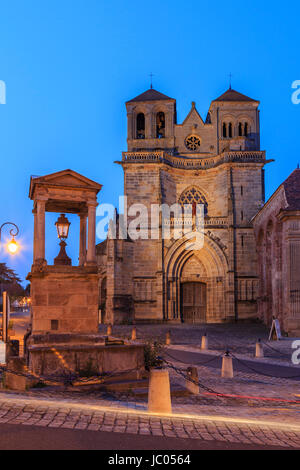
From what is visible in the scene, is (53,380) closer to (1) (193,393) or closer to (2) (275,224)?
(1) (193,393)

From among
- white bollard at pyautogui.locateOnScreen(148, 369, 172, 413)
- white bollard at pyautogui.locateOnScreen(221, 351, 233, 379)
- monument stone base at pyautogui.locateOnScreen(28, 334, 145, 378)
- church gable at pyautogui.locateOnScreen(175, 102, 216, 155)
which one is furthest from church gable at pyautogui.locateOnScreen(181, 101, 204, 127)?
white bollard at pyautogui.locateOnScreen(148, 369, 172, 413)

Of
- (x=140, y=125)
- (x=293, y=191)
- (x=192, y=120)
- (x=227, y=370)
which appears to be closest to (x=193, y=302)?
(x=293, y=191)

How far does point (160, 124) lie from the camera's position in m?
36.6

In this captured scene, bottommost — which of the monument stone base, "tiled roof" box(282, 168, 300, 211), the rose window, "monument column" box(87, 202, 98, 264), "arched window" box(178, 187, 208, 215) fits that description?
the monument stone base

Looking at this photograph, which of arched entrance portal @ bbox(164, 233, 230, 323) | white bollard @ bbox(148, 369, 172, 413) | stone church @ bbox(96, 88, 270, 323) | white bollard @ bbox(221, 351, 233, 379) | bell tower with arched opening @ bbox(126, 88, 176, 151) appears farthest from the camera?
bell tower with arched opening @ bbox(126, 88, 176, 151)

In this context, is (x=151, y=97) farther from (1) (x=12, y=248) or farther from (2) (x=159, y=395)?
(2) (x=159, y=395)

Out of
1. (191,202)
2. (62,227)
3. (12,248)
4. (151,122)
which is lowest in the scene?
(12,248)

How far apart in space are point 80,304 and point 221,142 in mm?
27470

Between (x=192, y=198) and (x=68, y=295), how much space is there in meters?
25.4

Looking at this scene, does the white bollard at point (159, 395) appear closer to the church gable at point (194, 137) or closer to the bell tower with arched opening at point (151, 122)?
the bell tower with arched opening at point (151, 122)

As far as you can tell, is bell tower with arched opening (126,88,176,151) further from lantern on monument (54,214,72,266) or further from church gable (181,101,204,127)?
lantern on monument (54,214,72,266)

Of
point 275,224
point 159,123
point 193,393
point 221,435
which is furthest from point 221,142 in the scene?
point 221,435

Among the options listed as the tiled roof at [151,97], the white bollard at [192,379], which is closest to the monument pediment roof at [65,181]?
the white bollard at [192,379]

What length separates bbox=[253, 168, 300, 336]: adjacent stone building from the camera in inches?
804
